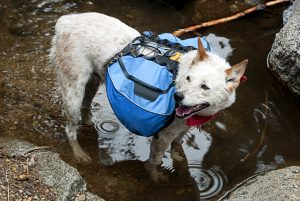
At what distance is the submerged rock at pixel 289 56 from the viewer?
24.3 feet

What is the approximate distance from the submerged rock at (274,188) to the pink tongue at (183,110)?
111 centimetres

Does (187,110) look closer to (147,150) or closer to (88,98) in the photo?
(147,150)

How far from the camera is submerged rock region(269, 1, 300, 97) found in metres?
7.39

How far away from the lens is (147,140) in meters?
6.79

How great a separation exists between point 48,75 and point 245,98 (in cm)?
312

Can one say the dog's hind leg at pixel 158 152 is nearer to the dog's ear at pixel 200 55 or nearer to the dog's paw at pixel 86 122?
the dog's ear at pixel 200 55

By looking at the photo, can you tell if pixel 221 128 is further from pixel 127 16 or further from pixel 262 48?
pixel 127 16

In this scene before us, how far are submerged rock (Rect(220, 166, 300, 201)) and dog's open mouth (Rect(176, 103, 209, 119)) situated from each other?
108 cm

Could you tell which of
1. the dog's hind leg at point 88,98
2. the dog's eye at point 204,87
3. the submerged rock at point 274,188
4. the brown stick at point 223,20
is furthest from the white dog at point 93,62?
the brown stick at point 223,20

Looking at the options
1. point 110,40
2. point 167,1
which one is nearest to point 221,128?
point 110,40

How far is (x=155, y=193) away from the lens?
602 cm

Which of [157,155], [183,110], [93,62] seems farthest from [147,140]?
[183,110]

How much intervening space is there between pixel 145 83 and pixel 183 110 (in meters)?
0.59

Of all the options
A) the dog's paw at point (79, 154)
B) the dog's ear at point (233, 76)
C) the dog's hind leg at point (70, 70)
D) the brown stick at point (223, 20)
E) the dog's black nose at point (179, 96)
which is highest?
the dog's ear at point (233, 76)
